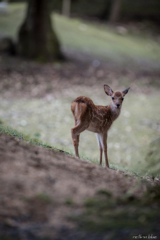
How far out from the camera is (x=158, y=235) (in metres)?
2.60

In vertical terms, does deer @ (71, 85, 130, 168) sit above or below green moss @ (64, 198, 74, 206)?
above

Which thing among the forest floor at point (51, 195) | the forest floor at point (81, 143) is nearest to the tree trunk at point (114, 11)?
the forest floor at point (81, 143)

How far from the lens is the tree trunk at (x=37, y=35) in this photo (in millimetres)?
14016

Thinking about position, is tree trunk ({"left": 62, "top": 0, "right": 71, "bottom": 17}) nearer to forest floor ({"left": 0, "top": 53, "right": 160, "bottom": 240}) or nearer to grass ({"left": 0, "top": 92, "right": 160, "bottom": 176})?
grass ({"left": 0, "top": 92, "right": 160, "bottom": 176})

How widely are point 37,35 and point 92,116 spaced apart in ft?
33.3

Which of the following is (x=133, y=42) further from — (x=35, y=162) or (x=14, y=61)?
(x=35, y=162)

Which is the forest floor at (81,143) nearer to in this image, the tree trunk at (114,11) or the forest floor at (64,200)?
the forest floor at (64,200)

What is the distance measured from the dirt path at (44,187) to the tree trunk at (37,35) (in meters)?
11.1

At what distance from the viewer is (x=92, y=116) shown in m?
4.95

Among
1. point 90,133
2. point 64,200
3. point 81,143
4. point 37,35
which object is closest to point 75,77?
point 37,35

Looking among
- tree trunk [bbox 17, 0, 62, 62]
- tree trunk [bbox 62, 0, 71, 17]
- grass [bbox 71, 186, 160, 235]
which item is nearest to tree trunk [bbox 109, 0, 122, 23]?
tree trunk [bbox 62, 0, 71, 17]

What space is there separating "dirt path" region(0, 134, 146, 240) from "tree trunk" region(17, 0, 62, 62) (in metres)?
11.1

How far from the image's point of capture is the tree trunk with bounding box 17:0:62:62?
46.0 ft

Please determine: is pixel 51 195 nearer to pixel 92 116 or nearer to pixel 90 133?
pixel 92 116
